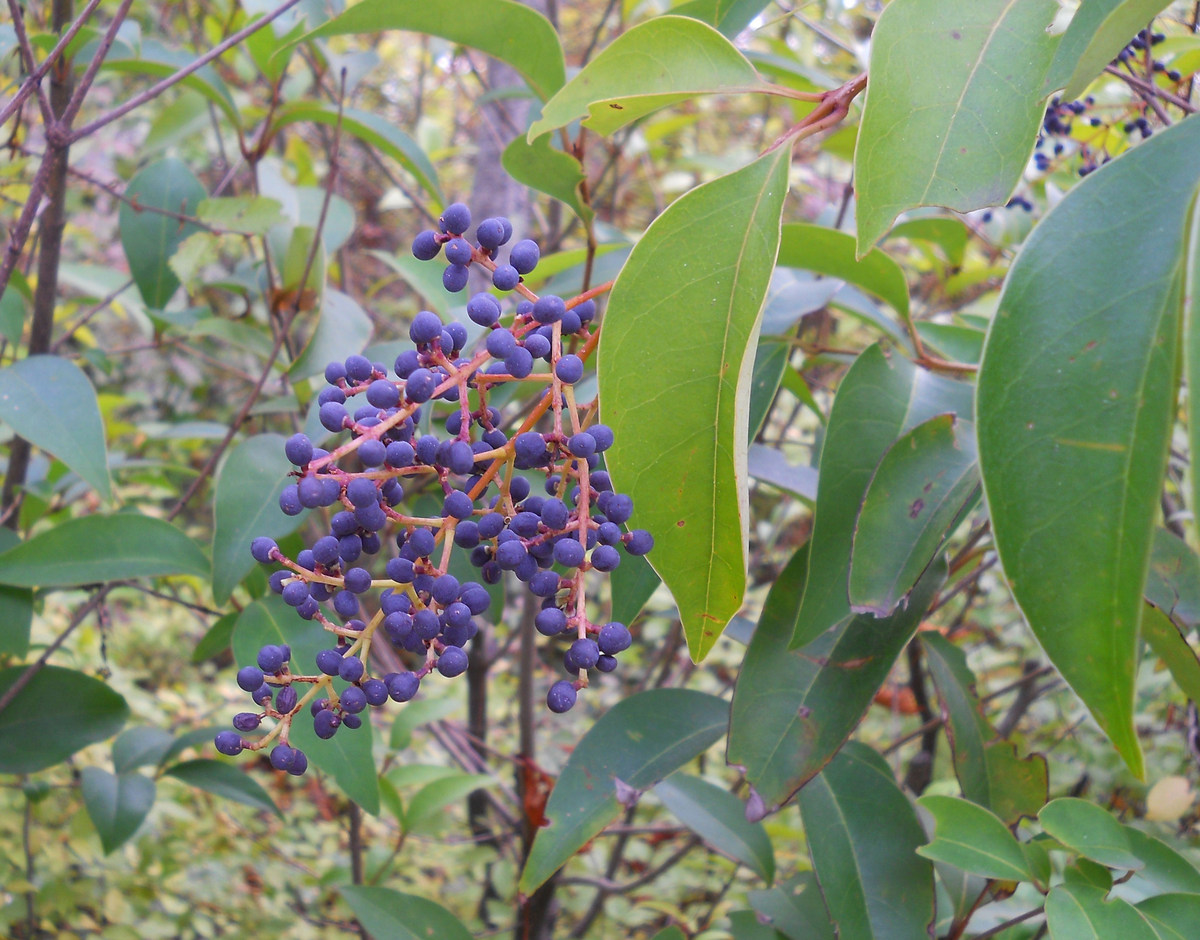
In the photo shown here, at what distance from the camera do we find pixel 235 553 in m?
0.90

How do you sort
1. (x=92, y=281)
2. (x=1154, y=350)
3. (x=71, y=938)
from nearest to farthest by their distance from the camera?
(x=1154, y=350)
(x=92, y=281)
(x=71, y=938)

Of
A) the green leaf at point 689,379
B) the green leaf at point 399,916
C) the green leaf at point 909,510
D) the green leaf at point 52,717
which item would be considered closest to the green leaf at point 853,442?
the green leaf at point 909,510

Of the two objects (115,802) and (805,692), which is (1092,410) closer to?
(805,692)

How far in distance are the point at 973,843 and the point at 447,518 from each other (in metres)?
0.56

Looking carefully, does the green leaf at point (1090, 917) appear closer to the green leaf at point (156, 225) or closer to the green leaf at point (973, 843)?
the green leaf at point (973, 843)

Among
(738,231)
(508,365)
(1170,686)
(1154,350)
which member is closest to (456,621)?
(508,365)

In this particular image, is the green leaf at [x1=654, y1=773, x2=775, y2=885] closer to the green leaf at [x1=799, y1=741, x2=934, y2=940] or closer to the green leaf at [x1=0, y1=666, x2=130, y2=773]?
the green leaf at [x1=799, y1=741, x2=934, y2=940]

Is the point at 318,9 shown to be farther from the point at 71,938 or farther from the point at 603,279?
the point at 71,938

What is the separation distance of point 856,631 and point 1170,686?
1.19 meters

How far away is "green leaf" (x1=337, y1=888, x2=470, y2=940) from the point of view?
3.33 ft

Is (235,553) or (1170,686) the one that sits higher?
(235,553)

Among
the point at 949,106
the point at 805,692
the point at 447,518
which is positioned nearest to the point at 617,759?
the point at 805,692

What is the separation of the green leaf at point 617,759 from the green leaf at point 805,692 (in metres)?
0.15

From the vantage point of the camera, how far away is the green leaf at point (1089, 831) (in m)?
0.76
